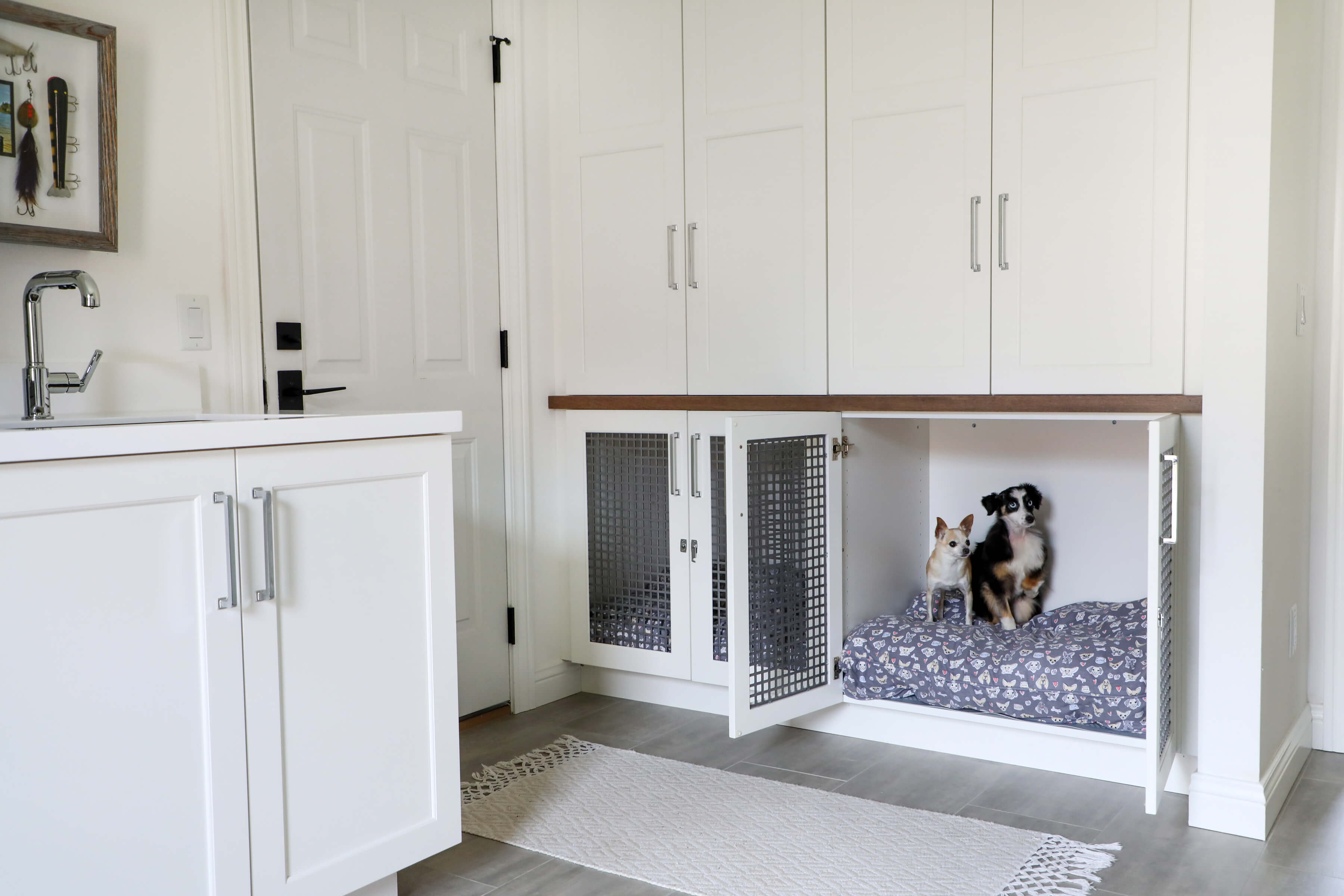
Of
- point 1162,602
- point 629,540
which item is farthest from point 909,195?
→ point 629,540

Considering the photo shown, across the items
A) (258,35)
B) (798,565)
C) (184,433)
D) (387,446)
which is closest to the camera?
(184,433)

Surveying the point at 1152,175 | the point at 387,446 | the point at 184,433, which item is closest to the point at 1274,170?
the point at 1152,175

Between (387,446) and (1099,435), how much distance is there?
2108mm

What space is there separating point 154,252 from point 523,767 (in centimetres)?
149

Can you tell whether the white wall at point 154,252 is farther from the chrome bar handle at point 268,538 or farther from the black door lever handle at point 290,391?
the chrome bar handle at point 268,538

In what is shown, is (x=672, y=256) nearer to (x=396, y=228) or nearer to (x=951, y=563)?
(x=396, y=228)

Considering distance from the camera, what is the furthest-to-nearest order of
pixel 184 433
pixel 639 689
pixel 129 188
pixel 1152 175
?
pixel 639 689
pixel 1152 175
pixel 129 188
pixel 184 433

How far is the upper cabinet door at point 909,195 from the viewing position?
2.53 metres

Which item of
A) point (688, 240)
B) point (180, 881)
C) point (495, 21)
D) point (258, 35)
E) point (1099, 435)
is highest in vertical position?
point (495, 21)

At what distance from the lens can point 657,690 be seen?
10.5 feet

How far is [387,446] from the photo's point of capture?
1861mm

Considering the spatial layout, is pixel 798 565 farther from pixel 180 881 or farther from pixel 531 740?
pixel 180 881

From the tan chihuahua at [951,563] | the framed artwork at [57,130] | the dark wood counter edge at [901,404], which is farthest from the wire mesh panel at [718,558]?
the framed artwork at [57,130]

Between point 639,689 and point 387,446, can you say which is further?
point 639,689
